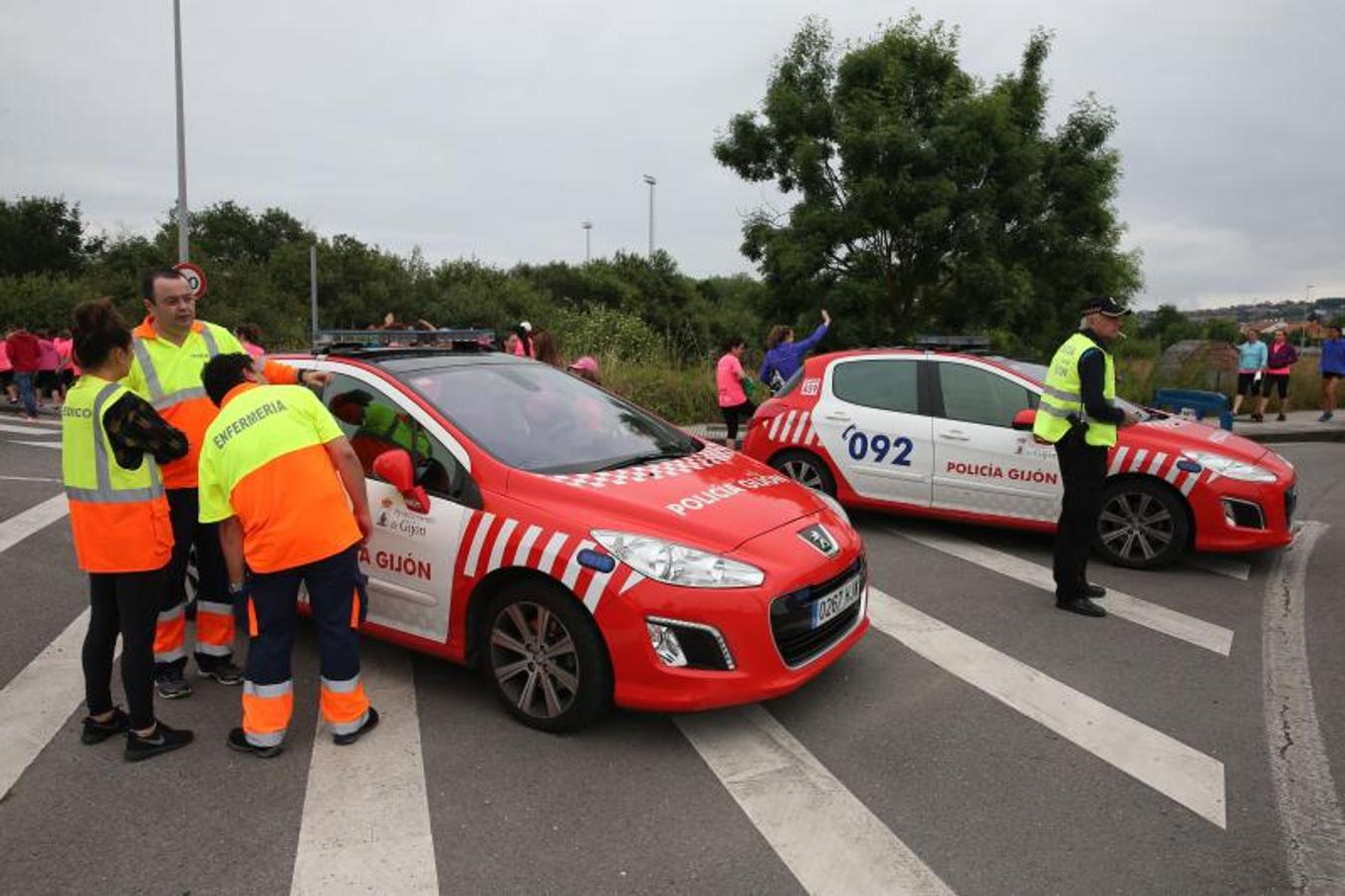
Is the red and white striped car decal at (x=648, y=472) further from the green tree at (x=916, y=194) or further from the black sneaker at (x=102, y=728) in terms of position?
the green tree at (x=916, y=194)

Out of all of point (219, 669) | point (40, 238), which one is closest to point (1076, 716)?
point (219, 669)

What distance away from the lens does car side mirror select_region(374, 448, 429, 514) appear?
4047 millimetres

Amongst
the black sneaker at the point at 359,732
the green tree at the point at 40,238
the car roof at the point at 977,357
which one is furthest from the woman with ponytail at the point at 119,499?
the green tree at the point at 40,238

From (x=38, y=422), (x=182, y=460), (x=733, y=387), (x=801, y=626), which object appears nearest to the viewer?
(x=801, y=626)

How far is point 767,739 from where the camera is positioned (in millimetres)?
3848

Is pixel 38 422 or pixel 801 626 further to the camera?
pixel 38 422

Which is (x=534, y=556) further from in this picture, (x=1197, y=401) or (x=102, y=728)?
(x=1197, y=401)

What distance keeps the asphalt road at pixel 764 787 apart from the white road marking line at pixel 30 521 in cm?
290

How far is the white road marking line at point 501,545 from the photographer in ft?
12.7

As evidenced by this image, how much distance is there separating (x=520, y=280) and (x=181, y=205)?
29.1 metres

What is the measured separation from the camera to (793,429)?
25.8 feet

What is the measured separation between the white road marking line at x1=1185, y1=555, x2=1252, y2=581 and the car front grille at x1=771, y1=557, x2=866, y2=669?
Answer: 3.93 metres

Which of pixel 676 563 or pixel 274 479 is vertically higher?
pixel 274 479

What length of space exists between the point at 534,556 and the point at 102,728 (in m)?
1.95
